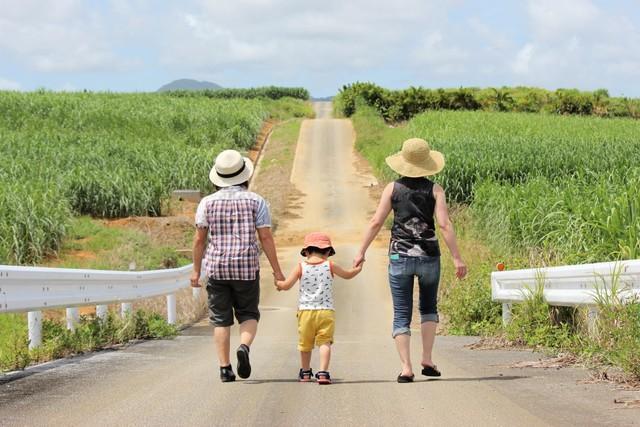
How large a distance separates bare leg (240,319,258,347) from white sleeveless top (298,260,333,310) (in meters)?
0.53

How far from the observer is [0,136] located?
1476 inches

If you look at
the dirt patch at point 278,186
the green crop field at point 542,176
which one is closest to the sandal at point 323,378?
the green crop field at point 542,176

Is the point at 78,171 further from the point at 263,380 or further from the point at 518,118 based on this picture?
the point at 518,118

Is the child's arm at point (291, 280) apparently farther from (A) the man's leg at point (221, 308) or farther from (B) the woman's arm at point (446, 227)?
(B) the woman's arm at point (446, 227)

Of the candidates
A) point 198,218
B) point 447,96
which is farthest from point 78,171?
point 447,96

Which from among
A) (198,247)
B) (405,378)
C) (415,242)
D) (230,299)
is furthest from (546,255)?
(198,247)

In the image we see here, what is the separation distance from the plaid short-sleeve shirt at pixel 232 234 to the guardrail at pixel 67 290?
5.92 ft

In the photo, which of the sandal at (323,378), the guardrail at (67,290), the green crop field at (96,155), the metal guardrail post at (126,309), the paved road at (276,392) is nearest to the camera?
the paved road at (276,392)

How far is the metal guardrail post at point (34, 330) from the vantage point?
9.84 m

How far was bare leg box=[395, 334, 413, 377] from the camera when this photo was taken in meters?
8.10

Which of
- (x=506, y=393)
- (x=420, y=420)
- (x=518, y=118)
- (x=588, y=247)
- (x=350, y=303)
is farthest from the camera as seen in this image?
(x=518, y=118)

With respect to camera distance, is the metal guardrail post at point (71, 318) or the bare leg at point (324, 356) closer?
the bare leg at point (324, 356)

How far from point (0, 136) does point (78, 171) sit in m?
8.48

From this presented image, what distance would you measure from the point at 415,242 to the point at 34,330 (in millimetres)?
4132
